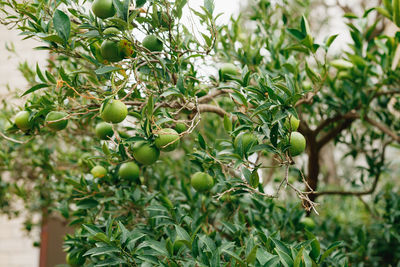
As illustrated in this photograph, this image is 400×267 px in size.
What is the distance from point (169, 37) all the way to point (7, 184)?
2.15m

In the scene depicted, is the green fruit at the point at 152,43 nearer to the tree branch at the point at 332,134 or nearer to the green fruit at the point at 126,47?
the green fruit at the point at 126,47

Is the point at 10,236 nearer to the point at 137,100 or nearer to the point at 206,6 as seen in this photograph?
the point at 137,100

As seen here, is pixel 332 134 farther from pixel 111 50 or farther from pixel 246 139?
pixel 111 50

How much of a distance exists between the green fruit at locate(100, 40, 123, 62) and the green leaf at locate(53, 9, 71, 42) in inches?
5.0

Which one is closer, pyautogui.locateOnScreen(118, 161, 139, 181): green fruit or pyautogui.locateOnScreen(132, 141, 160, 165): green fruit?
pyautogui.locateOnScreen(132, 141, 160, 165): green fruit

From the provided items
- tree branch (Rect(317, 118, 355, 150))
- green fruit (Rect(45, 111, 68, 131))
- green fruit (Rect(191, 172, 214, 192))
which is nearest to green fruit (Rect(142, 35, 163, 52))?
green fruit (Rect(45, 111, 68, 131))

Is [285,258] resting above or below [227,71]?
below

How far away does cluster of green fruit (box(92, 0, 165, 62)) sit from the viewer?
3.23 ft

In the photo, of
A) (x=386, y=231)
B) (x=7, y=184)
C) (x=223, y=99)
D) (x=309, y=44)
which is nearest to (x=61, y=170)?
(x=7, y=184)

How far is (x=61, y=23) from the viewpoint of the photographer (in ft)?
3.46

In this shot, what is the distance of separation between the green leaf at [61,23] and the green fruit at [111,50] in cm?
13

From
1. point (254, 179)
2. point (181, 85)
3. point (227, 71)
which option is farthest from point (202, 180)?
point (227, 71)

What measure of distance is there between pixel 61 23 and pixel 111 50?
0.18m

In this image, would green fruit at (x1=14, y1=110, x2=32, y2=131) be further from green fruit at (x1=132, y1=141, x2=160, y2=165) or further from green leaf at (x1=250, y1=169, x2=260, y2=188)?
green leaf at (x1=250, y1=169, x2=260, y2=188)
